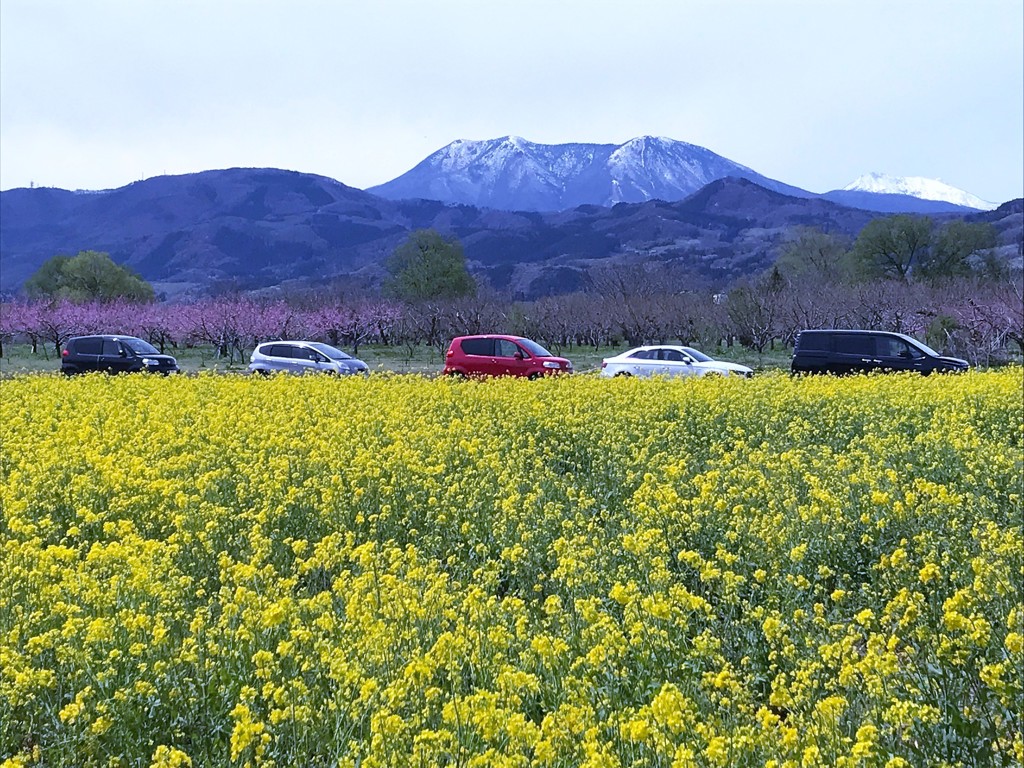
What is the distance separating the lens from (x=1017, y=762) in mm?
3375

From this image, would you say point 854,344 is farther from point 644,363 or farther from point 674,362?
point 644,363

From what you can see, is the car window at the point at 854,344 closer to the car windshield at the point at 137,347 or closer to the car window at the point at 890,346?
the car window at the point at 890,346

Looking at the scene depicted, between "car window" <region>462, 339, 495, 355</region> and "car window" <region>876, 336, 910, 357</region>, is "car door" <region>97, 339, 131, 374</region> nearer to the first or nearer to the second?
"car window" <region>462, 339, 495, 355</region>

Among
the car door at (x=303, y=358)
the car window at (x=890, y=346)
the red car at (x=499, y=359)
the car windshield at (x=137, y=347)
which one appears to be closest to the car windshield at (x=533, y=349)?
the red car at (x=499, y=359)

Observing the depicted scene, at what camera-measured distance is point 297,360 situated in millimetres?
23609

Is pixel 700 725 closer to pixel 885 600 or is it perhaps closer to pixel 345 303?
pixel 885 600

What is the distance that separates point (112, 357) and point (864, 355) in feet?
72.5

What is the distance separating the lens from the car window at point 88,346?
81.6 ft

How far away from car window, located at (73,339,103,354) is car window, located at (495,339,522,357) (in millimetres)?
12804

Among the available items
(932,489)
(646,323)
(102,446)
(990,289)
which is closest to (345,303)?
(646,323)

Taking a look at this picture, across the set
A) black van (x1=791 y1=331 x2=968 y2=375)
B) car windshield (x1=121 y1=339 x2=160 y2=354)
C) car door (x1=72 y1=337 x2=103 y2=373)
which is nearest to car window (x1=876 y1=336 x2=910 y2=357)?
black van (x1=791 y1=331 x2=968 y2=375)

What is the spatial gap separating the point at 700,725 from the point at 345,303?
206 ft

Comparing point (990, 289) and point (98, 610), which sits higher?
point (990, 289)

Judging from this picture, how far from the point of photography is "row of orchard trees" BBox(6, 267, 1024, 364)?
36631mm
